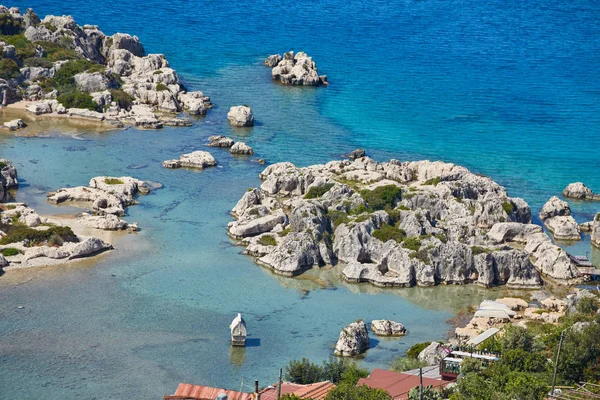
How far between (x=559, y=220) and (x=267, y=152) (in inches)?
1150

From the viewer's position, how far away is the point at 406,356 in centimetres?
6066

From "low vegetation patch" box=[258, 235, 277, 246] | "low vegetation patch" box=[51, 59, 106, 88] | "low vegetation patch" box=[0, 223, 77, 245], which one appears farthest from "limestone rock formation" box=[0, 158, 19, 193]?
"low vegetation patch" box=[51, 59, 106, 88]

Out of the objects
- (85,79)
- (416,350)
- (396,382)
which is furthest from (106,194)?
(396,382)

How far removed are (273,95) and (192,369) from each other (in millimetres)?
66462

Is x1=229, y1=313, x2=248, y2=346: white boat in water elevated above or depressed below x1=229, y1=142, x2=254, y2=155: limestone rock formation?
below

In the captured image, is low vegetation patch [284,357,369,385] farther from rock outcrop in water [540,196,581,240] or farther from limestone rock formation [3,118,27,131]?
limestone rock formation [3,118,27,131]

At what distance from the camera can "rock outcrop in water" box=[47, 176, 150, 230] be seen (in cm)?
7719

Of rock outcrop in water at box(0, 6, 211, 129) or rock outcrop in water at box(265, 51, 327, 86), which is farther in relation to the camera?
rock outcrop in water at box(265, 51, 327, 86)

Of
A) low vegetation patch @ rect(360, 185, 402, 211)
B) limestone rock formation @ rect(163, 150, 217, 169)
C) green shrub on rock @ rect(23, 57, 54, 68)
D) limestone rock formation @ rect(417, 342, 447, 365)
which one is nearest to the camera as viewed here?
limestone rock formation @ rect(417, 342, 447, 365)

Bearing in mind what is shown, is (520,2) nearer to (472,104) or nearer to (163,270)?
(472,104)

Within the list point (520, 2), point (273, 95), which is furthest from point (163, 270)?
point (520, 2)

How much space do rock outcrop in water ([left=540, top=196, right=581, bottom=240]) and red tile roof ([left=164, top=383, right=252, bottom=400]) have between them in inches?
1534

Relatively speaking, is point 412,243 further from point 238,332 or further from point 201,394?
point 201,394

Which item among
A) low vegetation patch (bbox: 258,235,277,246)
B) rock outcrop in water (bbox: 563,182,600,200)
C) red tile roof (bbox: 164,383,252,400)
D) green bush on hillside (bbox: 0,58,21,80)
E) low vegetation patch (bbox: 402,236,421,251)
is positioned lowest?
red tile roof (bbox: 164,383,252,400)
